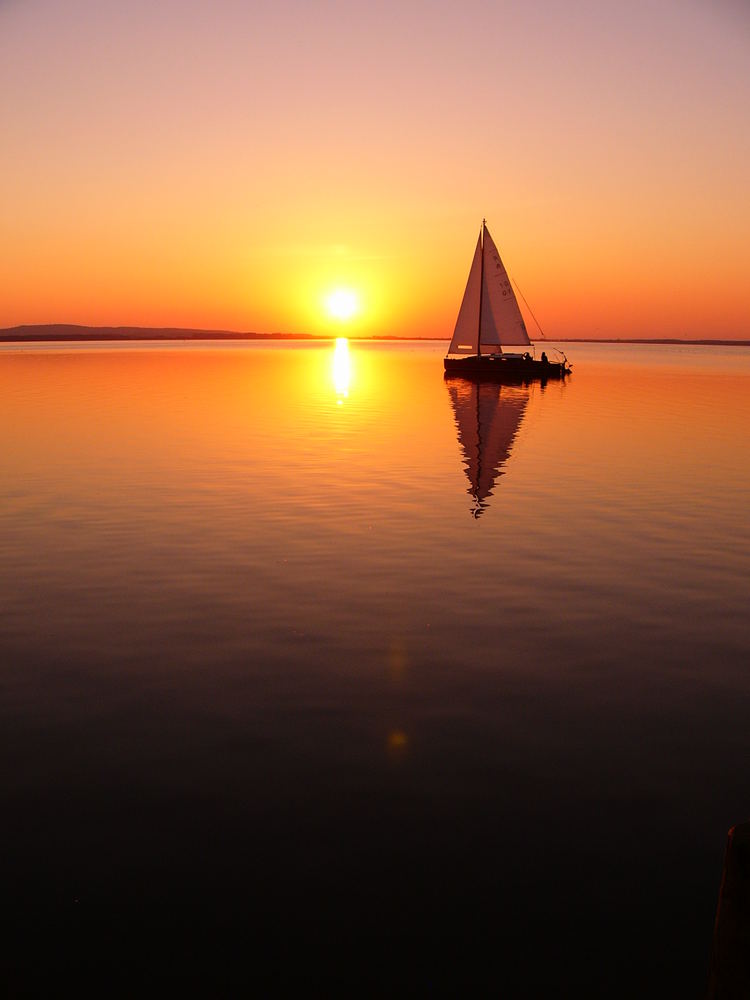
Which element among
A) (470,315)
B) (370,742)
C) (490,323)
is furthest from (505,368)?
(370,742)

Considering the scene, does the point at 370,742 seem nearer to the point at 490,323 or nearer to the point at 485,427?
the point at 485,427

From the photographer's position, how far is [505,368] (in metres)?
81.3

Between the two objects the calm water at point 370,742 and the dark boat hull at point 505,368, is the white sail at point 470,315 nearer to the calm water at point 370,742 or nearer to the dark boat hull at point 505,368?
the dark boat hull at point 505,368

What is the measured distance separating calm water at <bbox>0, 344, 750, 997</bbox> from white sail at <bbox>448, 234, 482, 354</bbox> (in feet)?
196

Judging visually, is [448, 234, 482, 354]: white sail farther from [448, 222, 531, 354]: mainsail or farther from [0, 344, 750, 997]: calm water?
[0, 344, 750, 997]: calm water

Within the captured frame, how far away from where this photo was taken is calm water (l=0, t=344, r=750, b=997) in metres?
6.24

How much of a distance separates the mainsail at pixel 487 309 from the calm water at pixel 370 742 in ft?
196

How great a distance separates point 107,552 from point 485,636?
363 inches

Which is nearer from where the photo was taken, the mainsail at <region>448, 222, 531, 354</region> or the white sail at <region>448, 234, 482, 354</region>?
the mainsail at <region>448, 222, 531, 354</region>

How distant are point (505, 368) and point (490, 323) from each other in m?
4.88

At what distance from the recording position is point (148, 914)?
644 centimetres

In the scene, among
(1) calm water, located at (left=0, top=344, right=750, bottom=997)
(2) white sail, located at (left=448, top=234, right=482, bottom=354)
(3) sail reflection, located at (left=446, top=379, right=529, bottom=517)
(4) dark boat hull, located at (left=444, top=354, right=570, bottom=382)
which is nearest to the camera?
(1) calm water, located at (left=0, top=344, right=750, bottom=997)

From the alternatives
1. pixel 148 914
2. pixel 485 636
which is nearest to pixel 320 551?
pixel 485 636

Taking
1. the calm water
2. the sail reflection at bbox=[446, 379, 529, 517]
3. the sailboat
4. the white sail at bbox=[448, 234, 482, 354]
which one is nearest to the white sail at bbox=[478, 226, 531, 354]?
the sailboat
